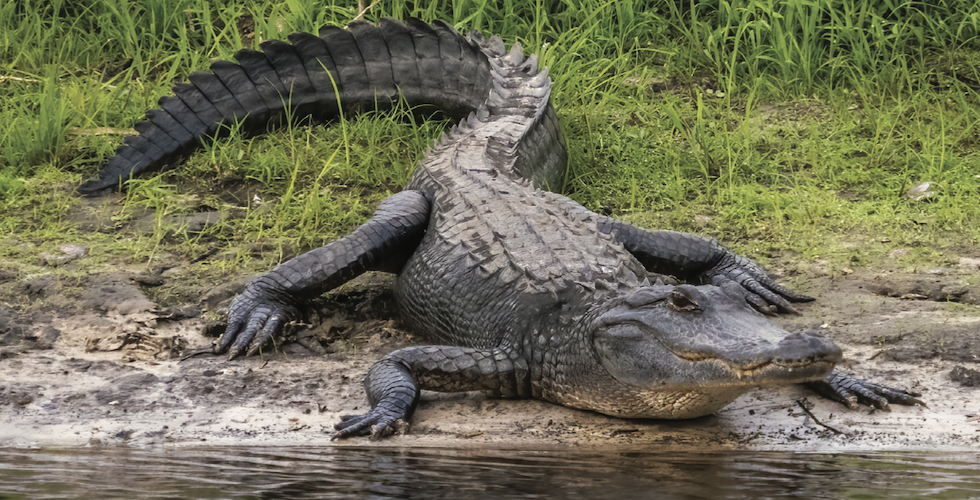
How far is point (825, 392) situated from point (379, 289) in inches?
77.0

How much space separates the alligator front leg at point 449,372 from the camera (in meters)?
2.87

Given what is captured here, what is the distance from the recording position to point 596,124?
220 inches

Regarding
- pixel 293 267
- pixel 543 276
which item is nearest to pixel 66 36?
pixel 293 267

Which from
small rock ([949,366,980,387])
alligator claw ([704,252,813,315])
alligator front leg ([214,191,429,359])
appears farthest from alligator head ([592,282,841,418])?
alligator front leg ([214,191,429,359])

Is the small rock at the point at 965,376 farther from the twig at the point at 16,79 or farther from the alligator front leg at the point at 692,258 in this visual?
the twig at the point at 16,79

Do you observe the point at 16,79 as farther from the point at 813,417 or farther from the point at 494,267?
the point at 813,417

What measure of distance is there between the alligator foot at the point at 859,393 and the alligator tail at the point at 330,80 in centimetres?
292

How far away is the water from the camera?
80.3 inches

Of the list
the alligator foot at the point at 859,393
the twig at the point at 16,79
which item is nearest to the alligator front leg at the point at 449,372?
the alligator foot at the point at 859,393

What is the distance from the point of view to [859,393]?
2.84 m

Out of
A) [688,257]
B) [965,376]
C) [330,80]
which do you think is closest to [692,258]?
[688,257]

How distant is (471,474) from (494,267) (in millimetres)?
1132

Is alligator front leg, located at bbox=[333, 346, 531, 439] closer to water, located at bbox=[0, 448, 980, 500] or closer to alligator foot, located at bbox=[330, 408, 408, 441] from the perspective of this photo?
alligator foot, located at bbox=[330, 408, 408, 441]

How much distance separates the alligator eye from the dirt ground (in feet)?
1.27
